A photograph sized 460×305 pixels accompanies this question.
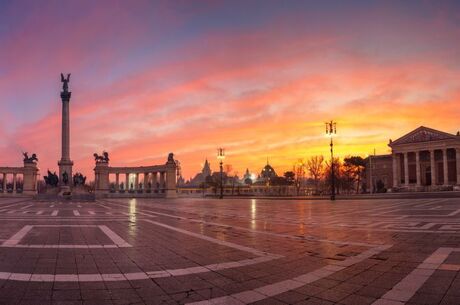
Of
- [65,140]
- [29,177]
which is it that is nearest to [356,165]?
[65,140]

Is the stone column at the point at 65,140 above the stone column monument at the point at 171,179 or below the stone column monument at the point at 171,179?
above

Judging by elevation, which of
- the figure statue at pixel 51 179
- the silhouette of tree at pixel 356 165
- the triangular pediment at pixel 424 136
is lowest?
the figure statue at pixel 51 179

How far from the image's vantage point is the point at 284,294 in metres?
6.22

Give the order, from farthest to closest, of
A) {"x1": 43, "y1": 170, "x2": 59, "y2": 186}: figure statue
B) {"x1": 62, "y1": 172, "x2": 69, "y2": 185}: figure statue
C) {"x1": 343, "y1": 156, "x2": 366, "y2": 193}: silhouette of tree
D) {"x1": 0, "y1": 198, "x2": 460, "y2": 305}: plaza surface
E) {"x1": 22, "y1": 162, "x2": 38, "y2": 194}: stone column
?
{"x1": 343, "y1": 156, "x2": 366, "y2": 193}: silhouette of tree
{"x1": 22, "y1": 162, "x2": 38, "y2": 194}: stone column
{"x1": 62, "y1": 172, "x2": 69, "y2": 185}: figure statue
{"x1": 43, "y1": 170, "x2": 59, "y2": 186}: figure statue
{"x1": 0, "y1": 198, "x2": 460, "y2": 305}: plaza surface

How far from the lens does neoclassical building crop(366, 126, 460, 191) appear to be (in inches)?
3669

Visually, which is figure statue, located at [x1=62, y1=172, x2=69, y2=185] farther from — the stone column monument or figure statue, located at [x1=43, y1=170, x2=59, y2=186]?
the stone column monument

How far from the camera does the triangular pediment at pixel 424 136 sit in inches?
3688

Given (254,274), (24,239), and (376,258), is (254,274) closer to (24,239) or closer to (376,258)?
(376,258)

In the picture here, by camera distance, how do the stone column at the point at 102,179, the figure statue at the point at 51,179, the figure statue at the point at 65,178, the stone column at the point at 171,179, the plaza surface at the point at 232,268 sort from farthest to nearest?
1. the stone column at the point at 102,179
2. the stone column at the point at 171,179
3. the figure statue at the point at 65,178
4. the figure statue at the point at 51,179
5. the plaza surface at the point at 232,268

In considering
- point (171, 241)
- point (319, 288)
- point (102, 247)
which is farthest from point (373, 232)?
point (102, 247)

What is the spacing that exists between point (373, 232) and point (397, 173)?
9656 centimetres

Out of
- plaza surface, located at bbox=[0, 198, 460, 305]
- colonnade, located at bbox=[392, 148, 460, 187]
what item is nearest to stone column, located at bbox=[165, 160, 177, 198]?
colonnade, located at bbox=[392, 148, 460, 187]

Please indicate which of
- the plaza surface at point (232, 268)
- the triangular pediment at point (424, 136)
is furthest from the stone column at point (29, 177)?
the triangular pediment at point (424, 136)

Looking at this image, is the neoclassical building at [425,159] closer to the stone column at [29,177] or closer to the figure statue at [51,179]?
the figure statue at [51,179]
